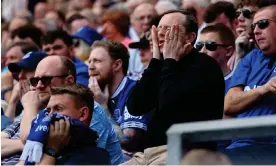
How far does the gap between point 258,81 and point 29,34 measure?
524cm

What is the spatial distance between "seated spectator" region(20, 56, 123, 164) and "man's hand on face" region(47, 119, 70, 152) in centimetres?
86

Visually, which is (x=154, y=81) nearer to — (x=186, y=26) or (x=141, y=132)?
(x=186, y=26)

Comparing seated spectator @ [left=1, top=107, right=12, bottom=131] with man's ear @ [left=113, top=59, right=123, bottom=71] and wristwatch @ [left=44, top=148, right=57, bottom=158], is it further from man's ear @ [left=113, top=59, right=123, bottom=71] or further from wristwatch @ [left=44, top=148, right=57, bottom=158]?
wristwatch @ [left=44, top=148, right=57, bottom=158]

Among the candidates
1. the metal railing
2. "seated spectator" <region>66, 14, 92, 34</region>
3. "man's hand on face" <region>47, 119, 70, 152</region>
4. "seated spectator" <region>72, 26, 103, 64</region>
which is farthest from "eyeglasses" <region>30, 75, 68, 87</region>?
"seated spectator" <region>66, 14, 92, 34</region>

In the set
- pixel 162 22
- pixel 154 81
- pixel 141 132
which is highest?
pixel 162 22

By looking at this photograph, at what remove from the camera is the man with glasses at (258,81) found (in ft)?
22.0

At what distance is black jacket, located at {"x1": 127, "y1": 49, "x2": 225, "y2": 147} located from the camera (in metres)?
6.30

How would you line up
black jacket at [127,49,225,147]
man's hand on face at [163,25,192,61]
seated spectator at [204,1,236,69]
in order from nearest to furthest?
black jacket at [127,49,225,147] → man's hand on face at [163,25,192,61] → seated spectator at [204,1,236,69]

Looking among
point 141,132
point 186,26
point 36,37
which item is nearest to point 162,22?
point 186,26

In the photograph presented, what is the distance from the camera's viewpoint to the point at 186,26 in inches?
267

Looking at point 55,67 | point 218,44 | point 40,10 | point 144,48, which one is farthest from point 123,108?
point 40,10

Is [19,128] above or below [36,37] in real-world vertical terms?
below

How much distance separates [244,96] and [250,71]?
33 centimetres

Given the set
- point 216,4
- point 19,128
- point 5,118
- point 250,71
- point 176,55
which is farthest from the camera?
point 216,4
